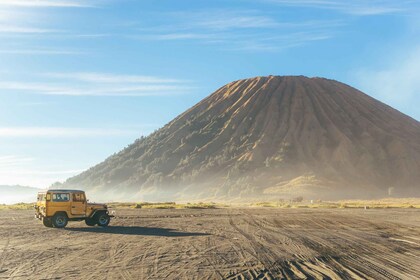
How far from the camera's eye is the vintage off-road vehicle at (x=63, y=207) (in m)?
27.6

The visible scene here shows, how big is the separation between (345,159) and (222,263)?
10845 cm

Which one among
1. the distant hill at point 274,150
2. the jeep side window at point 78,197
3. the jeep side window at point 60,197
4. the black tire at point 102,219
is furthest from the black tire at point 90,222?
the distant hill at point 274,150

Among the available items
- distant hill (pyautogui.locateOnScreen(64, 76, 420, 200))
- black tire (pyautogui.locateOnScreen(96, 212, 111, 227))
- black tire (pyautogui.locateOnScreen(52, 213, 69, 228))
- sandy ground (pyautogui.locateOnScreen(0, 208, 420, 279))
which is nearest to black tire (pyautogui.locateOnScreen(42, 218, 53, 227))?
black tire (pyautogui.locateOnScreen(52, 213, 69, 228))

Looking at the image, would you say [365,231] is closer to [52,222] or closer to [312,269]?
[312,269]

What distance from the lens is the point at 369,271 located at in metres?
13.3

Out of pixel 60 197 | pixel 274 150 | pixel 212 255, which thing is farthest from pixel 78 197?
pixel 274 150

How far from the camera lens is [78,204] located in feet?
92.0

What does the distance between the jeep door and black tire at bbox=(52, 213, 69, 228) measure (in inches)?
28.3

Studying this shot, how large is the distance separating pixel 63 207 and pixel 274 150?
99176 millimetres

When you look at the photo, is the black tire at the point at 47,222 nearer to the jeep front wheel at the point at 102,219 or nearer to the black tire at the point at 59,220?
the black tire at the point at 59,220

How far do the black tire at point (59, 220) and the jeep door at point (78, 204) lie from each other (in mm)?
719

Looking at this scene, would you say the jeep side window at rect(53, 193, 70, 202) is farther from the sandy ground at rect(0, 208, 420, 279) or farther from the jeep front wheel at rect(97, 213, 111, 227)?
the sandy ground at rect(0, 208, 420, 279)

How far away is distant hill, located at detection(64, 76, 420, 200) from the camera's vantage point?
4392 inches

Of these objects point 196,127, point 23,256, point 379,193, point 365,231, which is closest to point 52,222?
point 23,256
